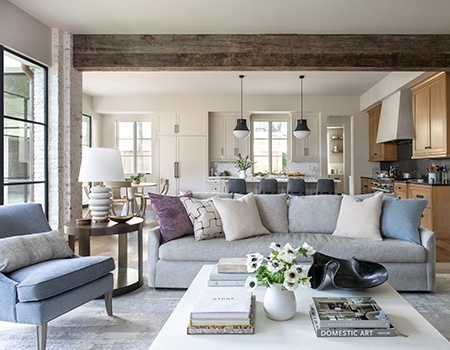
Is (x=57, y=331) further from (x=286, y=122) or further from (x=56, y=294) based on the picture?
(x=286, y=122)

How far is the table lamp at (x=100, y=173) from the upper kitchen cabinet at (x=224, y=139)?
5.86m

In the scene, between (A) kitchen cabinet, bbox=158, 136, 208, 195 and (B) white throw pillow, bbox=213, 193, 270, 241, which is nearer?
(B) white throw pillow, bbox=213, 193, 270, 241

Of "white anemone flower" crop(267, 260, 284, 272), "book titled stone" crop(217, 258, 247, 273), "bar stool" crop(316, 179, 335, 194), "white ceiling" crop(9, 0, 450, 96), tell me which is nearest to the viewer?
"white anemone flower" crop(267, 260, 284, 272)

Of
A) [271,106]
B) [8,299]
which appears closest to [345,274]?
[8,299]

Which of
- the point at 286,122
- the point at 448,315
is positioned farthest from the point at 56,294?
the point at 286,122

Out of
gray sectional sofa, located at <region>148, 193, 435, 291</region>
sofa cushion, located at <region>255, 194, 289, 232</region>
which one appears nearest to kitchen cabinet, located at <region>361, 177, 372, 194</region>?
gray sectional sofa, located at <region>148, 193, 435, 291</region>

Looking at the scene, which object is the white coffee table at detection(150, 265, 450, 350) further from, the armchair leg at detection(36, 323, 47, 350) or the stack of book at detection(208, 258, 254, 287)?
the armchair leg at detection(36, 323, 47, 350)

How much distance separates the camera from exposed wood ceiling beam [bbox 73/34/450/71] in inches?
189

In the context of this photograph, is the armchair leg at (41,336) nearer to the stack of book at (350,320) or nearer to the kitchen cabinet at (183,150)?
the stack of book at (350,320)

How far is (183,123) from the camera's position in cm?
887

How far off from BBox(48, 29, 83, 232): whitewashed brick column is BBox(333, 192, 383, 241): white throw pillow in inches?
139

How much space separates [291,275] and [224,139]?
7.61 metres

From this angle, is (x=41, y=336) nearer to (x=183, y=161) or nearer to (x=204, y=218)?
(x=204, y=218)

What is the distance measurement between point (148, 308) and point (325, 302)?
5.15 ft
